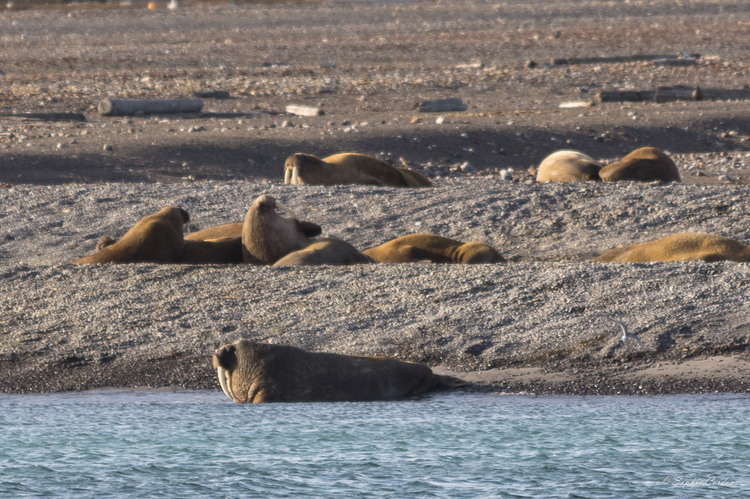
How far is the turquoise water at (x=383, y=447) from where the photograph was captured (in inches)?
187

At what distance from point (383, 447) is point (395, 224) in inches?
216

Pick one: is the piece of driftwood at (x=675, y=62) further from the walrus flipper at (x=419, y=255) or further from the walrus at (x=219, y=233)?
the walrus flipper at (x=419, y=255)

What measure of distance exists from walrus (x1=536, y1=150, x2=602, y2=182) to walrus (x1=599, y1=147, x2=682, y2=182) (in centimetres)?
21

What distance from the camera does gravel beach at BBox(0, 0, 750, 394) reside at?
6.77m

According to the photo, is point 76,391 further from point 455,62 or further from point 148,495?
point 455,62

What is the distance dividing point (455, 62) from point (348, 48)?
177 inches

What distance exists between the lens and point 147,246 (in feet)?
29.6

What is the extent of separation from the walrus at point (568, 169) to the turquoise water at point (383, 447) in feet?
23.4

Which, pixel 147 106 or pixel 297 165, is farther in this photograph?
pixel 147 106

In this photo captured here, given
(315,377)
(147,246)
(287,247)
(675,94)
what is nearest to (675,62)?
(675,94)

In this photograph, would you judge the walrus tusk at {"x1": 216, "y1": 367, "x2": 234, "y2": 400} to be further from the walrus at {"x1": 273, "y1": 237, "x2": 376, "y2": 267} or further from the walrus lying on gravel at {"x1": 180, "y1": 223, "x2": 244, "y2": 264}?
the walrus lying on gravel at {"x1": 180, "y1": 223, "x2": 244, "y2": 264}

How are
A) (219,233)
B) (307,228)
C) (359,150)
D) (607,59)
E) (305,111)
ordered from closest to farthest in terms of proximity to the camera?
(307,228), (219,233), (359,150), (305,111), (607,59)

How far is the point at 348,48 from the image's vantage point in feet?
101

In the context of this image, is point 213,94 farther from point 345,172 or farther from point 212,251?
point 212,251
